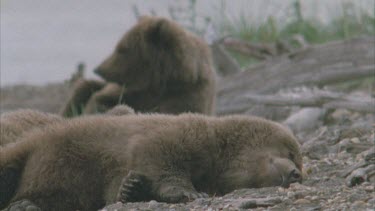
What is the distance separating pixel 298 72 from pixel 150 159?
444cm

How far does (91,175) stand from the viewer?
579cm

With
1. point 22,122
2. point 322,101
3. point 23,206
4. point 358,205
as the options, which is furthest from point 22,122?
point 358,205

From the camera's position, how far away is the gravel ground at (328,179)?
5.18 m

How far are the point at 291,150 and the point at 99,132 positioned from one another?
116 cm

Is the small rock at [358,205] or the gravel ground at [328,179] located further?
the gravel ground at [328,179]

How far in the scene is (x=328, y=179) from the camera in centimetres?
622

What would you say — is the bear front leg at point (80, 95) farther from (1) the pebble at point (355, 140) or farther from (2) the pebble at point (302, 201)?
(2) the pebble at point (302, 201)

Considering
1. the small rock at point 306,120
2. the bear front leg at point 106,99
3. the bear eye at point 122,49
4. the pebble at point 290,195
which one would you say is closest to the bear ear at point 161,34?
the bear eye at point 122,49

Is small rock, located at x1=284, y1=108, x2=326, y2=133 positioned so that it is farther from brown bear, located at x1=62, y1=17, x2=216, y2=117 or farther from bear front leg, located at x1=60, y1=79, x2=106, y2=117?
bear front leg, located at x1=60, y1=79, x2=106, y2=117

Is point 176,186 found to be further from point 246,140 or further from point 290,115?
point 290,115

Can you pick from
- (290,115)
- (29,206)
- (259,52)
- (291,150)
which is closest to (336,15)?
(259,52)

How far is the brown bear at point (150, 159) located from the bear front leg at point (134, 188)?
1cm

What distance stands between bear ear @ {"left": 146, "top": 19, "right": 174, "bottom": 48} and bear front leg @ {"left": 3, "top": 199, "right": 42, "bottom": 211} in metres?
3.45

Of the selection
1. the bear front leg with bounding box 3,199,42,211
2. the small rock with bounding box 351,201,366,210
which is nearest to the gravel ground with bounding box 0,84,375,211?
the small rock with bounding box 351,201,366,210
